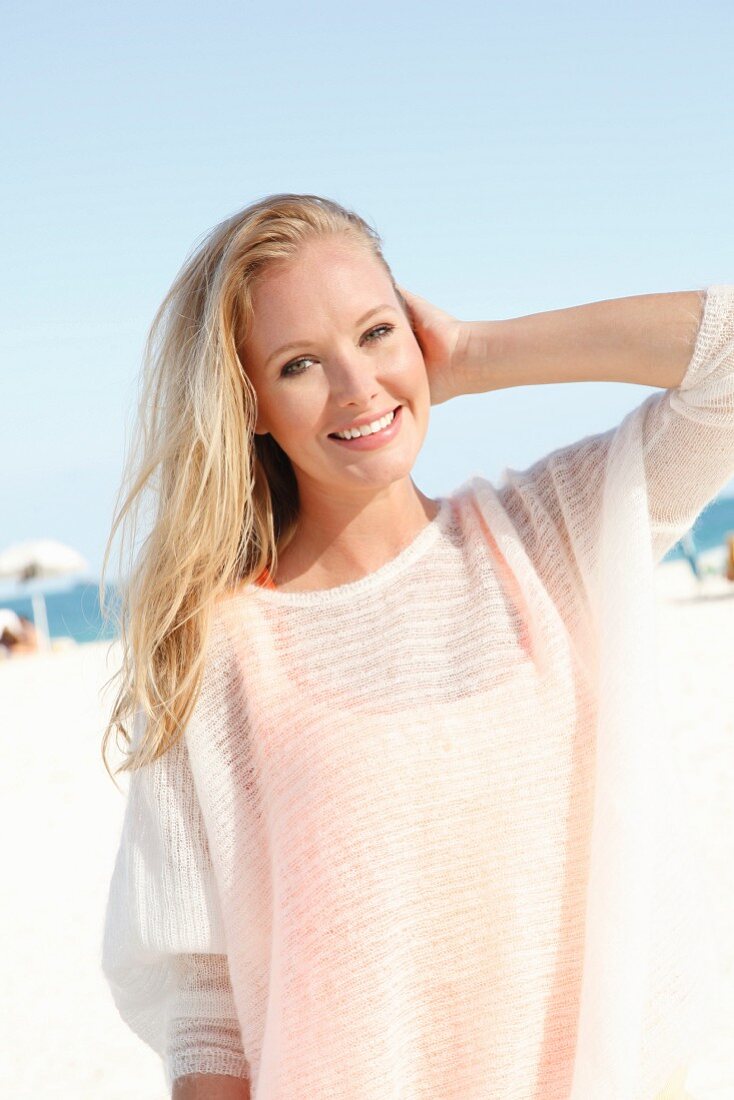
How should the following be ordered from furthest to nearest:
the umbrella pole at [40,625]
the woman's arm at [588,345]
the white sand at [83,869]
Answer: the umbrella pole at [40,625] < the white sand at [83,869] < the woman's arm at [588,345]

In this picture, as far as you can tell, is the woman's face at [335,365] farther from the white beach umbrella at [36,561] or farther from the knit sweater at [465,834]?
the white beach umbrella at [36,561]

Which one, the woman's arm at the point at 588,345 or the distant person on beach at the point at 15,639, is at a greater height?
the distant person on beach at the point at 15,639

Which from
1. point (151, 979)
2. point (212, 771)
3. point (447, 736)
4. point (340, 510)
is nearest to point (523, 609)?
point (447, 736)

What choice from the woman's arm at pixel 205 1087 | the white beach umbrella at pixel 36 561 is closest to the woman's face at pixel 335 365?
the woman's arm at pixel 205 1087

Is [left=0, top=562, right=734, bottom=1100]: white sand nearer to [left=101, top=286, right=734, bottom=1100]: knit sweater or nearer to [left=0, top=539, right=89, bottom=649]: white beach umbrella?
[left=101, top=286, right=734, bottom=1100]: knit sweater

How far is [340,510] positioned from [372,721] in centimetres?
50

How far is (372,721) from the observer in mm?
2203

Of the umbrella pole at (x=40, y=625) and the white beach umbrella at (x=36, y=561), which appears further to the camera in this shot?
the white beach umbrella at (x=36, y=561)

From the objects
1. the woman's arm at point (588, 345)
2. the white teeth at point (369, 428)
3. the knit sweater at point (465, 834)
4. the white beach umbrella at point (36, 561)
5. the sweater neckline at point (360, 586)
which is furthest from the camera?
the white beach umbrella at point (36, 561)

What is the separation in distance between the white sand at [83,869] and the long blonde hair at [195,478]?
238mm

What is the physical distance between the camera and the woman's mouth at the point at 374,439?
91.4 inches

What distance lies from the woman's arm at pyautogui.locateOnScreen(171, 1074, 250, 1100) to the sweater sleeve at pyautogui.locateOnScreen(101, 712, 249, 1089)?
1 centimetres

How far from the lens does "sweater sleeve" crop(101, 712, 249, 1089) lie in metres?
2.30

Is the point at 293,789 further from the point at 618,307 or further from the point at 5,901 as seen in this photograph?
the point at 5,901
